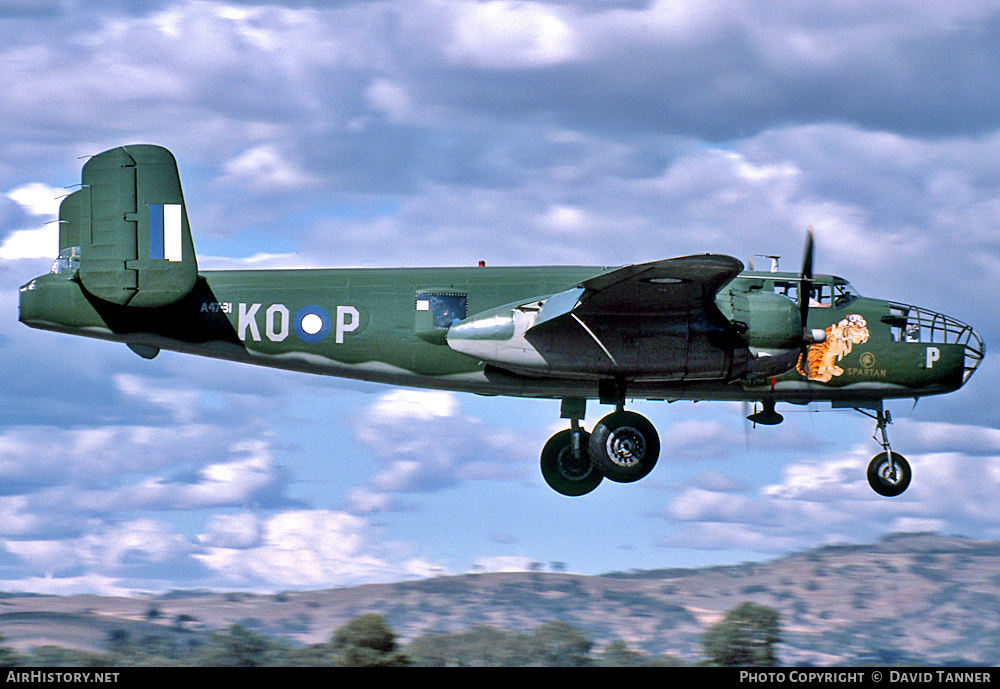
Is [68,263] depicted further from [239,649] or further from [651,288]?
[651,288]

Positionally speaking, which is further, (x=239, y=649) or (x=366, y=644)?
(x=366, y=644)

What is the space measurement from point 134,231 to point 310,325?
3.38 metres

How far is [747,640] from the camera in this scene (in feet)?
73.4

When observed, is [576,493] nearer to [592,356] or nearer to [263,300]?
[592,356]

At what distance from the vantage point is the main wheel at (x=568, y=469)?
1923 cm

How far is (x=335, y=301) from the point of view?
1781 centimetres

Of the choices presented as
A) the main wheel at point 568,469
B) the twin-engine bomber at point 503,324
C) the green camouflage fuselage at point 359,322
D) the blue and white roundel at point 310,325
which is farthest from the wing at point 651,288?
the blue and white roundel at point 310,325

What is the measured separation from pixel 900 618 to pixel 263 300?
20.3m

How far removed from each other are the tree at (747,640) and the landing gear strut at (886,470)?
479cm

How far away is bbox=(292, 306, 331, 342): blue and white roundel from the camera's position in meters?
17.7

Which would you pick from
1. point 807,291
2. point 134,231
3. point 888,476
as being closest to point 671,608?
point 888,476

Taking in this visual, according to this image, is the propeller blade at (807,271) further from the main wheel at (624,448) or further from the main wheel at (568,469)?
the main wheel at (568,469)
